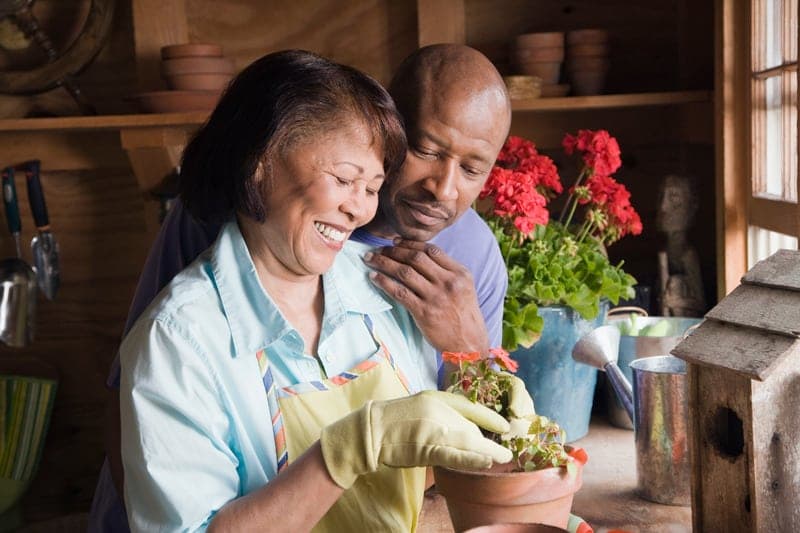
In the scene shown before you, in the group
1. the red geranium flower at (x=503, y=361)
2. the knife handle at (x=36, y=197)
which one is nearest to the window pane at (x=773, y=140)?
the red geranium flower at (x=503, y=361)

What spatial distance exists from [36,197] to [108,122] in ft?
1.27

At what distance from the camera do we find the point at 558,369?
6.59 feet

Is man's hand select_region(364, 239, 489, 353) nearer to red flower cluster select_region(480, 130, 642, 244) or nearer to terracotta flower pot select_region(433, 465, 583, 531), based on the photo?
terracotta flower pot select_region(433, 465, 583, 531)

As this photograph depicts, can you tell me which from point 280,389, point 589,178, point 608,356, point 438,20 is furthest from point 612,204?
point 280,389

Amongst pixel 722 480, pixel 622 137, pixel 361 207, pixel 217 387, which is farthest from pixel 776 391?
pixel 622 137

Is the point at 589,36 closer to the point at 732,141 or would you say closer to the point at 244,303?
the point at 732,141

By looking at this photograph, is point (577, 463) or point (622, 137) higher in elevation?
point (622, 137)

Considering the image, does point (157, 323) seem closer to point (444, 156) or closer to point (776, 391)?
point (444, 156)

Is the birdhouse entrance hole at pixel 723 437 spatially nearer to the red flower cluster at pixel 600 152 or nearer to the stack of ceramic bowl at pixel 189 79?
the red flower cluster at pixel 600 152

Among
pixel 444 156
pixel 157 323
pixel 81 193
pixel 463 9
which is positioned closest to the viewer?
pixel 157 323

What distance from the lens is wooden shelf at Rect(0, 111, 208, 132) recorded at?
246cm

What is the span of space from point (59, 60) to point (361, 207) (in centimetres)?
171

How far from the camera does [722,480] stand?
49.8 inches

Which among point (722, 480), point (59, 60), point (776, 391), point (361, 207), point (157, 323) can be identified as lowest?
point (722, 480)
